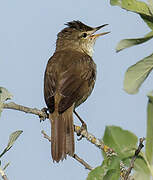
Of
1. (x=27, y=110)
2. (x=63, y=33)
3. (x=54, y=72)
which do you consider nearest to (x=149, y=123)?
(x=27, y=110)

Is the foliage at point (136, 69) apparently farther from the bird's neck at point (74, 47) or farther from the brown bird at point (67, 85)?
the bird's neck at point (74, 47)

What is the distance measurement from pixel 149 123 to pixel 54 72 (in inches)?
128

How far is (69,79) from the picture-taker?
4.90m

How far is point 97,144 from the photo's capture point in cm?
271

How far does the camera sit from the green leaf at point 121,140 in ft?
6.75

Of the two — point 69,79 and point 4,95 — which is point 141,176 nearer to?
point 4,95

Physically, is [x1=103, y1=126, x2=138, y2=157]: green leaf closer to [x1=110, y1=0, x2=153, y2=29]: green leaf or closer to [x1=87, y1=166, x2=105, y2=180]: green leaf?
[x1=87, y1=166, x2=105, y2=180]: green leaf

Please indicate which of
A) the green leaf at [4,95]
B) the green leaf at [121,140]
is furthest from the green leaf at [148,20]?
the green leaf at [4,95]

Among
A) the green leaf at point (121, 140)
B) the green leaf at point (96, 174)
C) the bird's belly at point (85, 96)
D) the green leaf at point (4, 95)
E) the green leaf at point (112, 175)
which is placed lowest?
the bird's belly at point (85, 96)

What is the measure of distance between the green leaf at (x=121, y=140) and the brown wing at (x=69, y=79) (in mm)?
2365

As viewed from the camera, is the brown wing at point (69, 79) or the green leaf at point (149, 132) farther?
the brown wing at point (69, 79)

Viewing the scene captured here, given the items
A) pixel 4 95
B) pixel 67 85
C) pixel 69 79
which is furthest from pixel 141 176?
pixel 69 79

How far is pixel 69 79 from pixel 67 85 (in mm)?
142

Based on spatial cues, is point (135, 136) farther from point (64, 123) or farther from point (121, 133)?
point (64, 123)
